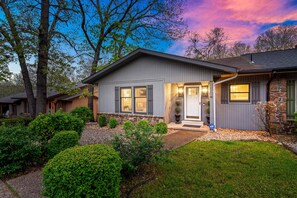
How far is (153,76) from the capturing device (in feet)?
28.9

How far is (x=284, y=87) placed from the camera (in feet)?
22.9

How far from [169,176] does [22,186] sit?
2.71 metres

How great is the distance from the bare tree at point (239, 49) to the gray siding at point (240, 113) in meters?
11.6

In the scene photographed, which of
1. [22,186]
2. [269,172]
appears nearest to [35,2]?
[22,186]

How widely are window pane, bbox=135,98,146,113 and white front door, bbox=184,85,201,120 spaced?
2.32m

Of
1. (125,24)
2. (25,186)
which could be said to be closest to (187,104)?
(25,186)

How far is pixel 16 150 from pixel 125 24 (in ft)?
42.3

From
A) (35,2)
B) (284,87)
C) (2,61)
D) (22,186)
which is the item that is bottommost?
(22,186)

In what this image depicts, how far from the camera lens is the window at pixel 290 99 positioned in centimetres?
707

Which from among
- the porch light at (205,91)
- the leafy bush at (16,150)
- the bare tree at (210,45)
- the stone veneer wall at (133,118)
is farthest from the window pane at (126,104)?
the bare tree at (210,45)

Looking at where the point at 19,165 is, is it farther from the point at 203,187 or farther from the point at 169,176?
the point at 203,187

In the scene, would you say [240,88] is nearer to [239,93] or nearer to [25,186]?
[239,93]

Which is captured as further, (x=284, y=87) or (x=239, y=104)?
(x=239, y=104)

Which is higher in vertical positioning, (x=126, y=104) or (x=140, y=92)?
(x=140, y=92)
